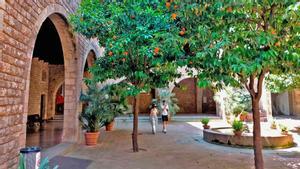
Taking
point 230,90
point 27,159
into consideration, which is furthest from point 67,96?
point 230,90

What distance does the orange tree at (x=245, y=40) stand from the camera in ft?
10.1

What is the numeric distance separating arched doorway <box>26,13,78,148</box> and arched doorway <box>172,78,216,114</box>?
1070 cm

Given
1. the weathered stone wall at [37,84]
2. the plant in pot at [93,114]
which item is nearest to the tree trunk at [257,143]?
the plant in pot at [93,114]

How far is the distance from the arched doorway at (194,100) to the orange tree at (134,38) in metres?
14.7

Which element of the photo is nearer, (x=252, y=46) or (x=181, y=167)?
(x=252, y=46)

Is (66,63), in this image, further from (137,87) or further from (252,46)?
(252,46)

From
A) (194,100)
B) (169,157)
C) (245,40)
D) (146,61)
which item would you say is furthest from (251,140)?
(194,100)

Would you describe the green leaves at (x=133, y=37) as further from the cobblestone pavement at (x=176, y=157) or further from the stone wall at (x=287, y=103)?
the stone wall at (x=287, y=103)

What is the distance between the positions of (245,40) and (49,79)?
595 inches

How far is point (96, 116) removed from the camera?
23.5ft

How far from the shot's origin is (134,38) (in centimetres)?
518

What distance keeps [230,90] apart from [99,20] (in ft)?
35.6

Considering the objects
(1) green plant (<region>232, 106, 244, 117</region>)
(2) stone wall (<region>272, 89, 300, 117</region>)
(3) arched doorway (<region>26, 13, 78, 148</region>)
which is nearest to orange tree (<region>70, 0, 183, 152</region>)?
(3) arched doorway (<region>26, 13, 78, 148</region>)

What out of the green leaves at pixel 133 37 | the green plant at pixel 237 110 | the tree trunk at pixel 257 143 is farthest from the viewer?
the green plant at pixel 237 110
